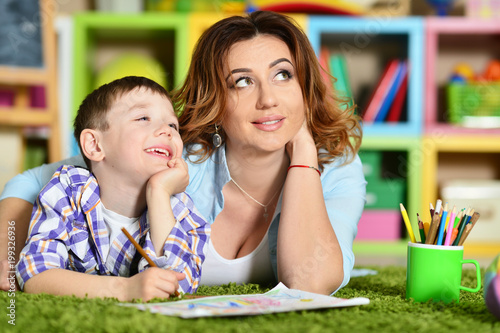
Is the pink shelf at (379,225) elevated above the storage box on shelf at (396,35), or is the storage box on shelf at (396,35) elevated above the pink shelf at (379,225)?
the storage box on shelf at (396,35)

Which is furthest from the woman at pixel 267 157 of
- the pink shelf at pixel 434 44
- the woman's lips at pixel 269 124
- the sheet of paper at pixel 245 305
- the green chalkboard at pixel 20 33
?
the pink shelf at pixel 434 44

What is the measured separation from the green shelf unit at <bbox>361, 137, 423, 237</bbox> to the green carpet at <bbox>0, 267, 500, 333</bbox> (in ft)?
5.20

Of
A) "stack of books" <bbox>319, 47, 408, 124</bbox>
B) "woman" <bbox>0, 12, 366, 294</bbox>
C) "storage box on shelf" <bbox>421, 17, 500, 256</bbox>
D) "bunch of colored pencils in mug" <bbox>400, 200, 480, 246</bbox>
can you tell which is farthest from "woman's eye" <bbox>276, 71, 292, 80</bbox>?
"storage box on shelf" <bbox>421, 17, 500, 256</bbox>

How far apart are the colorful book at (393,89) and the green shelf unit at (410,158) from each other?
14 centimetres

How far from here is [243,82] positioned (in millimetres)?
1212

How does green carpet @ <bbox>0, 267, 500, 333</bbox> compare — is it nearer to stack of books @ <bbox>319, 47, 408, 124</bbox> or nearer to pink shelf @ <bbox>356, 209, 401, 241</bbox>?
pink shelf @ <bbox>356, 209, 401, 241</bbox>

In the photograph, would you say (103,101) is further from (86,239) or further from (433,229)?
(433,229)

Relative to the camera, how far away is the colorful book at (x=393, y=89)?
2.58m

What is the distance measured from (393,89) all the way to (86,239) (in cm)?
187

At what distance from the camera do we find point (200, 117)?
126 cm

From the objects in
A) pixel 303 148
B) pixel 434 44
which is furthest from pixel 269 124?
pixel 434 44

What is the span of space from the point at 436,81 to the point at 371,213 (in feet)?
2.73

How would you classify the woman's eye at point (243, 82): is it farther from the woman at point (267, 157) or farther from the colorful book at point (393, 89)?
the colorful book at point (393, 89)

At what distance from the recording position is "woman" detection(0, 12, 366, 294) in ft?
3.69
